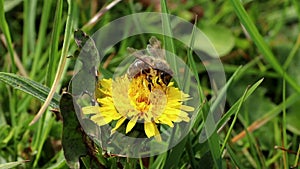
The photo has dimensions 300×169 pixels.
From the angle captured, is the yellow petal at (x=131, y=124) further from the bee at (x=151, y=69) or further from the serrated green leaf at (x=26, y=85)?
the serrated green leaf at (x=26, y=85)

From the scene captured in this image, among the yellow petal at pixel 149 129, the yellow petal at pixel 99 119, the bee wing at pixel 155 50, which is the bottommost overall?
the yellow petal at pixel 149 129

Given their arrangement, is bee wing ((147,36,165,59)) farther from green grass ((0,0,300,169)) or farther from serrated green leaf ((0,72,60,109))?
serrated green leaf ((0,72,60,109))

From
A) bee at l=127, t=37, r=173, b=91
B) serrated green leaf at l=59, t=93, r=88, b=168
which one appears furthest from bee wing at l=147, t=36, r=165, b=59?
serrated green leaf at l=59, t=93, r=88, b=168

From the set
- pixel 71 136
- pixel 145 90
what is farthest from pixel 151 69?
pixel 71 136

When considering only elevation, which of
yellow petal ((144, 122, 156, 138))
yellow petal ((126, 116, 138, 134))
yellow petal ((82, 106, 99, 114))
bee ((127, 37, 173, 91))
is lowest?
yellow petal ((144, 122, 156, 138))

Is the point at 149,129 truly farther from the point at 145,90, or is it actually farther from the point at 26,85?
the point at 26,85

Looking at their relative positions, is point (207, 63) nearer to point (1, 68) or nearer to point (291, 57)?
point (291, 57)

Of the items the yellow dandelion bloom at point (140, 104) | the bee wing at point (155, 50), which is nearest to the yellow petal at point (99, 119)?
the yellow dandelion bloom at point (140, 104)

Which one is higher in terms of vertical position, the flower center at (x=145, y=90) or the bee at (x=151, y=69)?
the bee at (x=151, y=69)
